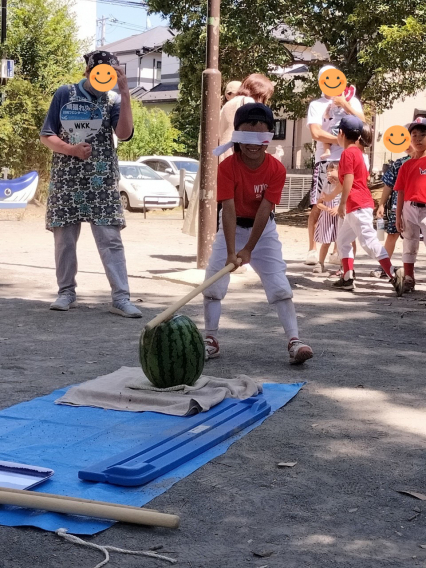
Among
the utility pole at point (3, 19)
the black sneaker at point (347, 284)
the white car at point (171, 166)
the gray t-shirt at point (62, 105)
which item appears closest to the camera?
the gray t-shirt at point (62, 105)

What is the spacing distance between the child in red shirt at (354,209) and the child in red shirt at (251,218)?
3.24 meters

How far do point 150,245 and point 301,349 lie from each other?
910 cm

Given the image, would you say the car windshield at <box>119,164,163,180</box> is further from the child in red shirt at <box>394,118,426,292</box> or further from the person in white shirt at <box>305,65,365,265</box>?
the child in red shirt at <box>394,118,426,292</box>

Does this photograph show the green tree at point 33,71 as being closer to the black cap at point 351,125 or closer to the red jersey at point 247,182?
the black cap at point 351,125

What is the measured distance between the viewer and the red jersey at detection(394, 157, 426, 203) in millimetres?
8797

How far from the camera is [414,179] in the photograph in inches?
349

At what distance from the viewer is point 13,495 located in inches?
120

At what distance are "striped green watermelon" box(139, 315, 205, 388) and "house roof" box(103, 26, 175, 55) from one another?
6295 centimetres

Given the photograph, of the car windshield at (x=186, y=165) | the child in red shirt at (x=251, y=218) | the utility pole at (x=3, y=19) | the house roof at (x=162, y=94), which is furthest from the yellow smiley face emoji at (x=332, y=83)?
the house roof at (x=162, y=94)

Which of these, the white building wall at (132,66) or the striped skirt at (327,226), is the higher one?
the white building wall at (132,66)

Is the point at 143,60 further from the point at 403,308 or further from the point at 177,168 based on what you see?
the point at 403,308

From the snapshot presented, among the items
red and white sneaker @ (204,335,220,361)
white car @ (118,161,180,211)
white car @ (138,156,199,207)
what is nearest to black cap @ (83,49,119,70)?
red and white sneaker @ (204,335,220,361)

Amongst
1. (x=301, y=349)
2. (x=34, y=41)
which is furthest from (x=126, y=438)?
(x=34, y=41)

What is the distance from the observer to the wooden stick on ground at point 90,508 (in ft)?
9.77
